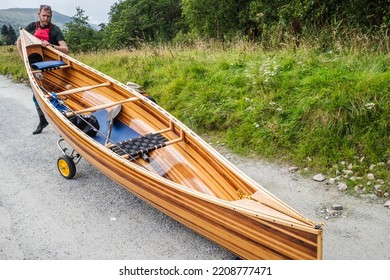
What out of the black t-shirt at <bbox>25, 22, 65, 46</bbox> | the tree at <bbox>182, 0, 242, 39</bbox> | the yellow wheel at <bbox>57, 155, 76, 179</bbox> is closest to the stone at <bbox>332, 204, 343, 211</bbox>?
the yellow wheel at <bbox>57, 155, 76, 179</bbox>

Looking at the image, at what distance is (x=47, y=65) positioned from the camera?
653cm

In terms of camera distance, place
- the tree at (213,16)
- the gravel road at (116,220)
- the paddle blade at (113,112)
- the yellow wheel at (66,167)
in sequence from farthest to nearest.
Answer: the tree at (213,16) < the paddle blade at (113,112) < the yellow wheel at (66,167) < the gravel road at (116,220)

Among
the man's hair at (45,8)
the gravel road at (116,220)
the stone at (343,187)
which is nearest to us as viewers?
the gravel road at (116,220)

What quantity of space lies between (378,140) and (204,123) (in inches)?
107

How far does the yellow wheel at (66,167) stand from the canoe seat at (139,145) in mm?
808

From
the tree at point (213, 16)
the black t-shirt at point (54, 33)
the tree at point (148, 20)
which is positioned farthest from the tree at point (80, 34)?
the black t-shirt at point (54, 33)

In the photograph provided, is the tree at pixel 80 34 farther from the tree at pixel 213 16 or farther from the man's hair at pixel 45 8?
the man's hair at pixel 45 8

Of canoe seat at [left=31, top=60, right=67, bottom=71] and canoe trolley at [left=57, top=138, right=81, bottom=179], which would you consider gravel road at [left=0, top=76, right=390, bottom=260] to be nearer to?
canoe trolley at [left=57, top=138, right=81, bottom=179]

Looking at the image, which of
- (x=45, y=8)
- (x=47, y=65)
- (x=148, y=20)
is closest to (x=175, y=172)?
(x=47, y=65)

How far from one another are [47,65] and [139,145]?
3.05 meters

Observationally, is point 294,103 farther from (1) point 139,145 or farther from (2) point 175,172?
(1) point 139,145

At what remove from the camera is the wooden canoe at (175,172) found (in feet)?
9.48

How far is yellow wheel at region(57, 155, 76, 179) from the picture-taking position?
16.0 ft

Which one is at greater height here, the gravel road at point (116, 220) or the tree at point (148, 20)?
the tree at point (148, 20)
